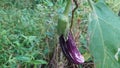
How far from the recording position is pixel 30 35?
7.07ft

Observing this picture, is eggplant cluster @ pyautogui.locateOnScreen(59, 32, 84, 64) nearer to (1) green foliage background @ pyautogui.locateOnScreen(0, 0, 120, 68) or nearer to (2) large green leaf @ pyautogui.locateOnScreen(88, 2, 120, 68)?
(2) large green leaf @ pyautogui.locateOnScreen(88, 2, 120, 68)

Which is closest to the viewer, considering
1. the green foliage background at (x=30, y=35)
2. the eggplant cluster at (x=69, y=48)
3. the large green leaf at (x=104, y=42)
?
the large green leaf at (x=104, y=42)

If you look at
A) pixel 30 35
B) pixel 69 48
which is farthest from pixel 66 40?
pixel 30 35

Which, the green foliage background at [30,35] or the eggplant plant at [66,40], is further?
the green foliage background at [30,35]

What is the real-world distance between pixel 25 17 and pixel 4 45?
1.54 ft

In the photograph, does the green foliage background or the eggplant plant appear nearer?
the eggplant plant

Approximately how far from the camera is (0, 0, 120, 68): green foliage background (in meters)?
1.86

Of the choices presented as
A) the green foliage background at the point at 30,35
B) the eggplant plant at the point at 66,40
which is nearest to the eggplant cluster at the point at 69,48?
the eggplant plant at the point at 66,40

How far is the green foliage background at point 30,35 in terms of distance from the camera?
1859 millimetres

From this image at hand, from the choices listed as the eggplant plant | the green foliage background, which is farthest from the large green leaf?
the green foliage background

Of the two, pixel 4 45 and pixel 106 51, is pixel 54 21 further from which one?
pixel 106 51

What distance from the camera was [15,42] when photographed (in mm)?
1921

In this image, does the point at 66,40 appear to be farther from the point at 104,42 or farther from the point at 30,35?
the point at 30,35

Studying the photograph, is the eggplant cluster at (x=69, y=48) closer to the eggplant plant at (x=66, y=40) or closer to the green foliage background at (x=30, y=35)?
the eggplant plant at (x=66, y=40)
